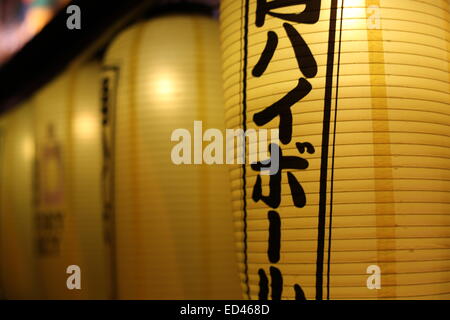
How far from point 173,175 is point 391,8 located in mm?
1721

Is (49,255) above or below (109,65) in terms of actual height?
below

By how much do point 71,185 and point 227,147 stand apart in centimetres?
229

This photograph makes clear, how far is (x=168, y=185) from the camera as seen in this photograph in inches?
140

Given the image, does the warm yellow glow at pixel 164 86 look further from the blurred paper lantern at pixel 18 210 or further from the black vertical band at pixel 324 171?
the blurred paper lantern at pixel 18 210

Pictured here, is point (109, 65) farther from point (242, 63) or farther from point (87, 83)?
point (242, 63)

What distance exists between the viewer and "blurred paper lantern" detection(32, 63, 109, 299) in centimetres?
457

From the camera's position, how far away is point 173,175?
357 centimetres

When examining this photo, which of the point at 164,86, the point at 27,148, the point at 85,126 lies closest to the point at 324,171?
the point at 164,86

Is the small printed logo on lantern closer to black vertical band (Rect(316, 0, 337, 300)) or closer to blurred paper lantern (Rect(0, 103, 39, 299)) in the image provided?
A: black vertical band (Rect(316, 0, 337, 300))

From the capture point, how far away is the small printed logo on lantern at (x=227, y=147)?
7.97ft

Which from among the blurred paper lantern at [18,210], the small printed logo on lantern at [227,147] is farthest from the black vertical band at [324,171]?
the blurred paper lantern at [18,210]


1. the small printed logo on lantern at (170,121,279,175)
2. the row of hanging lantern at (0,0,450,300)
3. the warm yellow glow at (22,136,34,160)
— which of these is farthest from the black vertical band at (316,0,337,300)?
the warm yellow glow at (22,136,34,160)

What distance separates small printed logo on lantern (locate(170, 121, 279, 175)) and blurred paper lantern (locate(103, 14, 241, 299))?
7cm
